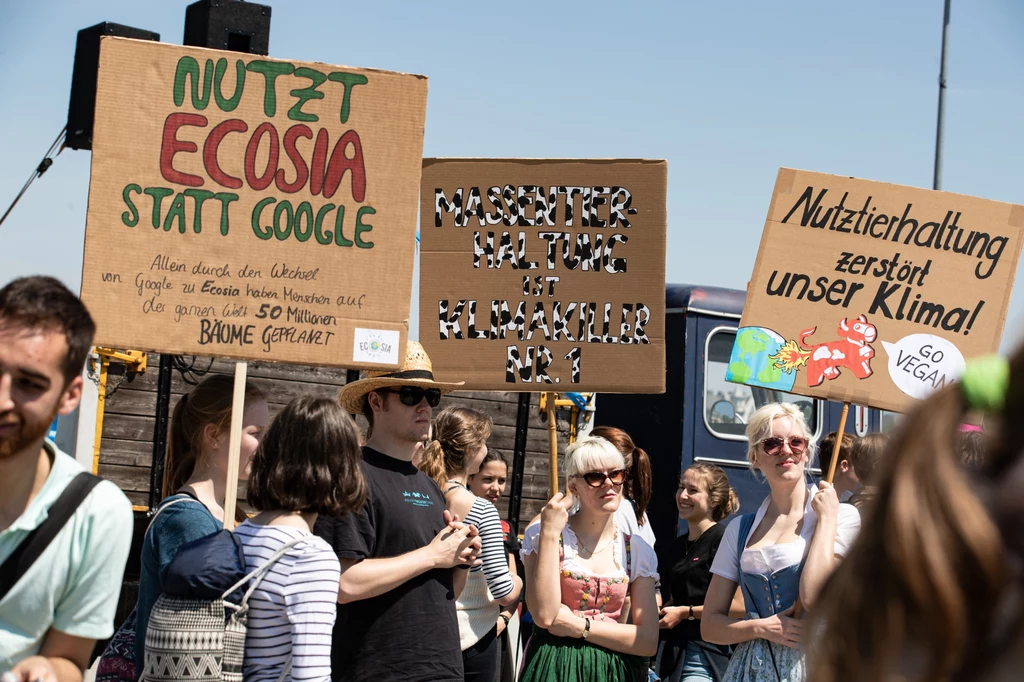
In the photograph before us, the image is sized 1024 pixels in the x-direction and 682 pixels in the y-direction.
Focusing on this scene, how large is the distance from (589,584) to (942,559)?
3.75m

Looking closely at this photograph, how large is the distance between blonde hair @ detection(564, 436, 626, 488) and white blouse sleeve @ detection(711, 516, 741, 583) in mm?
546

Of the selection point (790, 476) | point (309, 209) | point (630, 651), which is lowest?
point (630, 651)

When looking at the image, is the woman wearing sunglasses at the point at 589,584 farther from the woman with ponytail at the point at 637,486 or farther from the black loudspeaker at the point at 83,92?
the black loudspeaker at the point at 83,92

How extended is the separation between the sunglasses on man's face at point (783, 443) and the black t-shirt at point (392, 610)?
4.63 feet

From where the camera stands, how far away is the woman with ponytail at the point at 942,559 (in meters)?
1.03

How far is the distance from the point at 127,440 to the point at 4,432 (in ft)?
17.7

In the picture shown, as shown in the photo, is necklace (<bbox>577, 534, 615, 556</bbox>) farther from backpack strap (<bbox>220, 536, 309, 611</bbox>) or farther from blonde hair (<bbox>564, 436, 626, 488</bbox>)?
backpack strap (<bbox>220, 536, 309, 611</bbox>)

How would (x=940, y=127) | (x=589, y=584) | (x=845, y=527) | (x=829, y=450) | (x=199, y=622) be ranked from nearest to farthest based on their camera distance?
(x=199, y=622) → (x=845, y=527) → (x=589, y=584) → (x=829, y=450) → (x=940, y=127)

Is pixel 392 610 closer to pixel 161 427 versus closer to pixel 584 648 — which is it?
pixel 584 648

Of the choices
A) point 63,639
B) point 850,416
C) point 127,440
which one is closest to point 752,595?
point 63,639

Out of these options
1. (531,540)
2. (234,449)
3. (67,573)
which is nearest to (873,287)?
(531,540)

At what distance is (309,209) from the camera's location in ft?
13.7

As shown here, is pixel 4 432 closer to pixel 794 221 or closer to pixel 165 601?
pixel 165 601

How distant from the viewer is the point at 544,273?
18.1 ft
